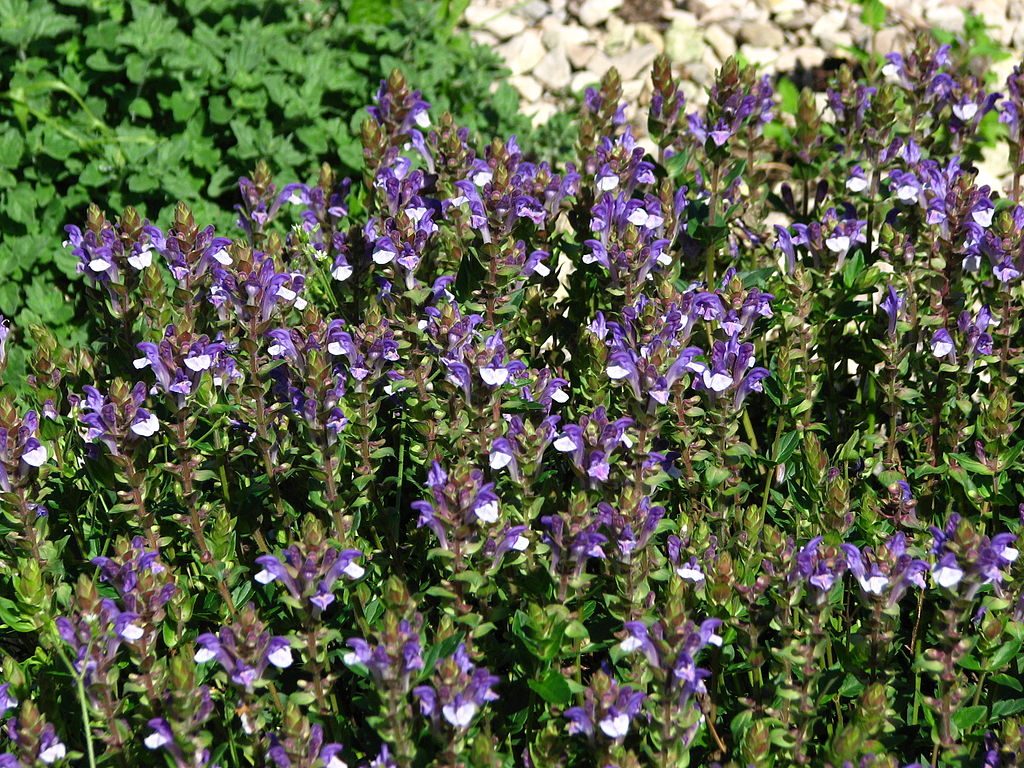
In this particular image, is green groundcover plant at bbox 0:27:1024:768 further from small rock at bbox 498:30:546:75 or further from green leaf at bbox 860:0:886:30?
small rock at bbox 498:30:546:75

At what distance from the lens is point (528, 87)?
784 centimetres

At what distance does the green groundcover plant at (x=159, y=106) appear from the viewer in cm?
Result: 597

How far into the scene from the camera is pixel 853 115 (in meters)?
4.94

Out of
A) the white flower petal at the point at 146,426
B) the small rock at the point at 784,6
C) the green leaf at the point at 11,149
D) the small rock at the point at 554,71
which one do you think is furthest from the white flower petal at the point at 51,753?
the small rock at the point at 784,6

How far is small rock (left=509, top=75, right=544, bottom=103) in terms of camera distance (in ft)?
25.6

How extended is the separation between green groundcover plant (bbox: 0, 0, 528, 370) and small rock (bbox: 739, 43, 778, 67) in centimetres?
186

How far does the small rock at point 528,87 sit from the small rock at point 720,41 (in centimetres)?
114

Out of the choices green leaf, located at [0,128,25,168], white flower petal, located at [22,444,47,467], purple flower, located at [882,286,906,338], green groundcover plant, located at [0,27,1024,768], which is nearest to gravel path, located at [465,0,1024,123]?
green groundcover plant, located at [0,27,1024,768]

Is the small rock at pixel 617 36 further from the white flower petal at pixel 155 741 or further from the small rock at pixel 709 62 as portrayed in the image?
the white flower petal at pixel 155 741

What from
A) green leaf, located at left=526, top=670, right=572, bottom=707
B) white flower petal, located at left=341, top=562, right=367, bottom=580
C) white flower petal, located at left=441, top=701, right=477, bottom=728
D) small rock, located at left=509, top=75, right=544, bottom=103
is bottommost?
small rock, located at left=509, top=75, right=544, bottom=103

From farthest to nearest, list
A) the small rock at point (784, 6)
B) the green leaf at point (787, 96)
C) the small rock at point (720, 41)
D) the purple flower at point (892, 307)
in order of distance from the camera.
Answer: the small rock at point (784, 6) < the small rock at point (720, 41) < the green leaf at point (787, 96) < the purple flower at point (892, 307)

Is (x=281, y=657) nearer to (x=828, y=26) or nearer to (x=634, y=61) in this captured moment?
(x=634, y=61)

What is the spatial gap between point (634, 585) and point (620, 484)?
1.10 ft

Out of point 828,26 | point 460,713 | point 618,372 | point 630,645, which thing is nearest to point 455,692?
point 460,713
